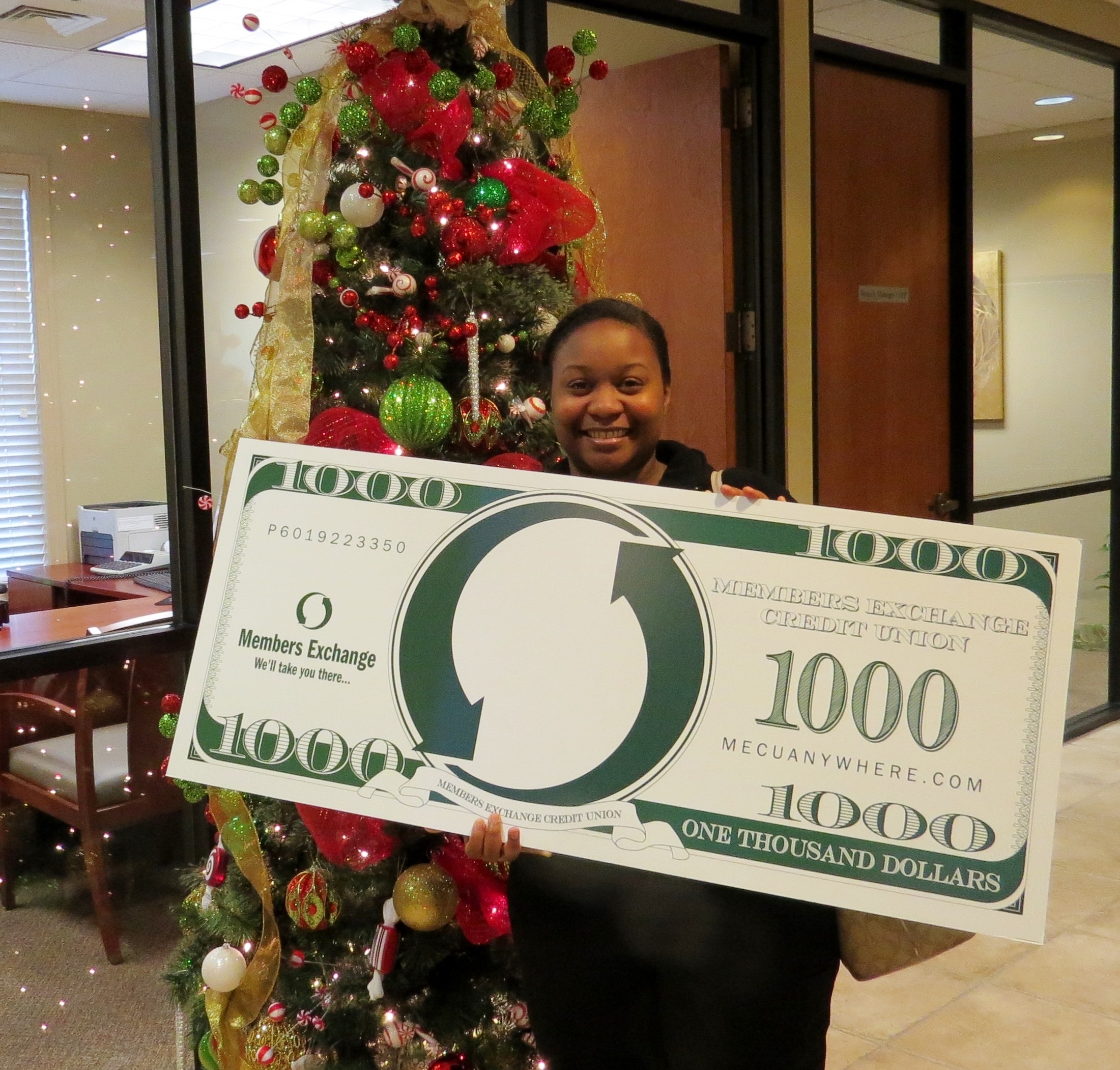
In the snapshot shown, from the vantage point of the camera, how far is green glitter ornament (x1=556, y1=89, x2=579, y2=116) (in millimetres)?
1981

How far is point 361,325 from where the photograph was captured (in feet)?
6.04

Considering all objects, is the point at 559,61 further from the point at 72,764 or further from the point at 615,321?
the point at 72,764

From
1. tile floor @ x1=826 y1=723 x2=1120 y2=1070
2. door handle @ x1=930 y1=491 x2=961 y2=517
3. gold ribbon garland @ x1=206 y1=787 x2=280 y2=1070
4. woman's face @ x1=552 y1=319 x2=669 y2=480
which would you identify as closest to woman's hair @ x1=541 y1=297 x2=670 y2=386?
woman's face @ x1=552 y1=319 x2=669 y2=480

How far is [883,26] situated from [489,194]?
7.46ft

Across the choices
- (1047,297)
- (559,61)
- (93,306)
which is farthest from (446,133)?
(1047,297)

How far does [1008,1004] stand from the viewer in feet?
8.46

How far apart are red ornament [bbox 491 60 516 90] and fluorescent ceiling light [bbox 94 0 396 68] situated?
1.41 ft

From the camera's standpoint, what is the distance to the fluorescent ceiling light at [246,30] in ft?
7.37

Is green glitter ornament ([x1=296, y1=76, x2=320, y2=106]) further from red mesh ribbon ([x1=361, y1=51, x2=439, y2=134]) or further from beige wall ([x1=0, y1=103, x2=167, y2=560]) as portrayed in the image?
beige wall ([x1=0, y1=103, x2=167, y2=560])

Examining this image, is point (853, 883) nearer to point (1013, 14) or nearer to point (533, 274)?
point (533, 274)

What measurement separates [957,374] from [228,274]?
8.07 ft

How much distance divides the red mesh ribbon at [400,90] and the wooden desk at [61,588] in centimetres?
103

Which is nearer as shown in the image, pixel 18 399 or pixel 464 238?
pixel 464 238

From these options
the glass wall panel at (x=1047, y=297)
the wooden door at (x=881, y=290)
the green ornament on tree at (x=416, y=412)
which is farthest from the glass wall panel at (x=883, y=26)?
the green ornament on tree at (x=416, y=412)
